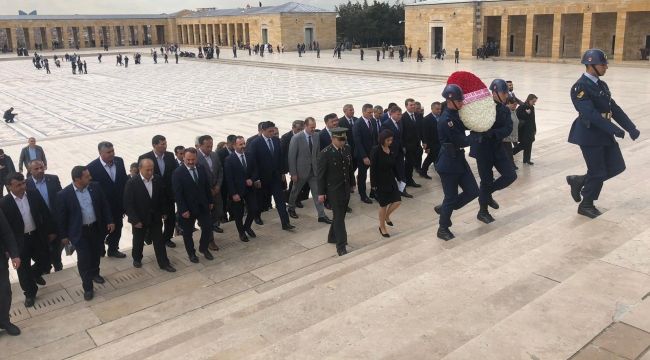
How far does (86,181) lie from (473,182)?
12.9 feet

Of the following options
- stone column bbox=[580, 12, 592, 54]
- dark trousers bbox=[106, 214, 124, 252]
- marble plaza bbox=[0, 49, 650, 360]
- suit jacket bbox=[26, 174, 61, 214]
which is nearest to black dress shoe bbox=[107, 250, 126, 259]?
dark trousers bbox=[106, 214, 124, 252]

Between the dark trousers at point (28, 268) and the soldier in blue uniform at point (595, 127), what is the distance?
226 inches

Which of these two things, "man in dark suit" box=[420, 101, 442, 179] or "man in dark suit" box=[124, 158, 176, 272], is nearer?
"man in dark suit" box=[124, 158, 176, 272]

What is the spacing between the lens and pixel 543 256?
448cm

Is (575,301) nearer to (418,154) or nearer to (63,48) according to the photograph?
(418,154)

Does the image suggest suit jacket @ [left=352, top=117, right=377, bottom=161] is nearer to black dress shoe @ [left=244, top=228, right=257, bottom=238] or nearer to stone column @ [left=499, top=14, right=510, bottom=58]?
black dress shoe @ [left=244, top=228, right=257, bottom=238]

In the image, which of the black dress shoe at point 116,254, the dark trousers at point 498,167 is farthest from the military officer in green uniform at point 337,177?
the black dress shoe at point 116,254

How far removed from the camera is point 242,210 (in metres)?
6.54

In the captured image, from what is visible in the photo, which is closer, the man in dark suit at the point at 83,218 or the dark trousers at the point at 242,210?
the man in dark suit at the point at 83,218

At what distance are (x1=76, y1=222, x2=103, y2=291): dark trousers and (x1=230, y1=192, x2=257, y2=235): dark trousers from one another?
1.60 meters

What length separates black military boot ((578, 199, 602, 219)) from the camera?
17.9ft

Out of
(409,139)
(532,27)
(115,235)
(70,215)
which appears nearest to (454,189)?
(409,139)

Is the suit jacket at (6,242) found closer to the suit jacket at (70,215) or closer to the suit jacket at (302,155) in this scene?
the suit jacket at (70,215)

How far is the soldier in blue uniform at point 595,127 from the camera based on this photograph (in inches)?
205
